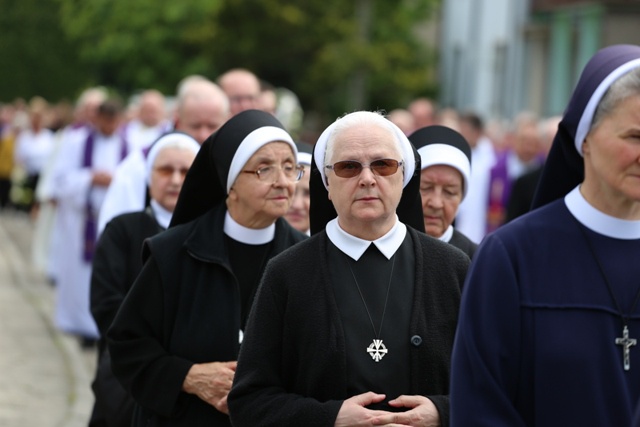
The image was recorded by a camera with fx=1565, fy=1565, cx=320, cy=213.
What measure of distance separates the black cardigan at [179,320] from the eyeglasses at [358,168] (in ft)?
3.15

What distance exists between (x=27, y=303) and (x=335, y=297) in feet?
40.2

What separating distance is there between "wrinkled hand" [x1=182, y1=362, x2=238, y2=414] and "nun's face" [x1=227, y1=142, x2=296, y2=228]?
588 mm

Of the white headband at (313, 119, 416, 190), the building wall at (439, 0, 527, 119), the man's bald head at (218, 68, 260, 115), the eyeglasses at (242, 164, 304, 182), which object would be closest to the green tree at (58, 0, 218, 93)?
the building wall at (439, 0, 527, 119)

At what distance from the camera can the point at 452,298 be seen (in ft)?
15.7

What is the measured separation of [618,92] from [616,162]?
18cm

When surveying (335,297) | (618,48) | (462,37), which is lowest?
(335,297)

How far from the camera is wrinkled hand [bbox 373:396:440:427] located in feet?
14.9

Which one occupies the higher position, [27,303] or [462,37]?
[462,37]

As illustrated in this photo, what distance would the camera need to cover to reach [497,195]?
1499 cm

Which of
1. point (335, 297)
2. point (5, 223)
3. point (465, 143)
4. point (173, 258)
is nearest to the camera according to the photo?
point (335, 297)

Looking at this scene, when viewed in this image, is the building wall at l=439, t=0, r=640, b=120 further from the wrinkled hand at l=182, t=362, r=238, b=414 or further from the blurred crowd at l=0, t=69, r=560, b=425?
the wrinkled hand at l=182, t=362, r=238, b=414

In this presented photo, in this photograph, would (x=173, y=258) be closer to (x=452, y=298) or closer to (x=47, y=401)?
(x=452, y=298)

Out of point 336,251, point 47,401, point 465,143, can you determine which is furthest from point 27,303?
point 336,251

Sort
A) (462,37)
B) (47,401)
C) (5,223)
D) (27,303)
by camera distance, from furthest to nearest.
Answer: (462,37)
(5,223)
(27,303)
(47,401)
